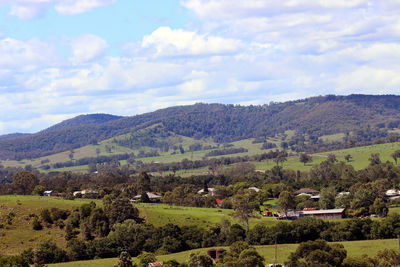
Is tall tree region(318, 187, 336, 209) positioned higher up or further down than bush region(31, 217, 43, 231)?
further down

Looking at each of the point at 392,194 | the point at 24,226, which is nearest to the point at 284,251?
the point at 24,226

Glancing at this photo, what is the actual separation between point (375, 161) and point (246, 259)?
13421 centimetres

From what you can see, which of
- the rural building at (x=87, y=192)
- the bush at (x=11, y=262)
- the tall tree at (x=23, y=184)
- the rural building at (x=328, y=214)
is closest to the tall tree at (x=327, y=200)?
the rural building at (x=328, y=214)

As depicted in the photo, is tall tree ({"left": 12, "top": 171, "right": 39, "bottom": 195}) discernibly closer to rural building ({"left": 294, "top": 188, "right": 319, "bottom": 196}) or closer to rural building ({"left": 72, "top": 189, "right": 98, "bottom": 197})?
rural building ({"left": 72, "top": 189, "right": 98, "bottom": 197})

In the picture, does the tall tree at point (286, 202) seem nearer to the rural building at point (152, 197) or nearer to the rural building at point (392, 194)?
the rural building at point (392, 194)

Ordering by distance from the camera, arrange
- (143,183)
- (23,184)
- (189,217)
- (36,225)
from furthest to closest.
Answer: (143,183) < (23,184) < (189,217) < (36,225)

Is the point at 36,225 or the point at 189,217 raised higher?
the point at 36,225

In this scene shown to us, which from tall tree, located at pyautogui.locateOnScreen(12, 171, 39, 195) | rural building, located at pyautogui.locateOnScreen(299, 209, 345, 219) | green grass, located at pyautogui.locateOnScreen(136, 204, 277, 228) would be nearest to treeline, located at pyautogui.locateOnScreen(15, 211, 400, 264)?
green grass, located at pyautogui.locateOnScreen(136, 204, 277, 228)

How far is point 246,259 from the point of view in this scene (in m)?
60.4

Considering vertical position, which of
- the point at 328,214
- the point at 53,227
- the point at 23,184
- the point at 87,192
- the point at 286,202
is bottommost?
the point at 328,214

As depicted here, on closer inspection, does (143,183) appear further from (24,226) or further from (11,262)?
(11,262)

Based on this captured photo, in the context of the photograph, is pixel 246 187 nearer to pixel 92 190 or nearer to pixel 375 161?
pixel 92 190

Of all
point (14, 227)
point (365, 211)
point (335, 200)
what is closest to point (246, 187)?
point (335, 200)

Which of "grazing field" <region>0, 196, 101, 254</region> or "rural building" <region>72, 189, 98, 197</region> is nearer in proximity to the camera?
"grazing field" <region>0, 196, 101, 254</region>
